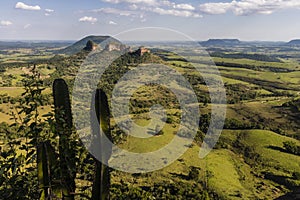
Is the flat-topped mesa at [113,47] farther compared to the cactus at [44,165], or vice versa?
the flat-topped mesa at [113,47]

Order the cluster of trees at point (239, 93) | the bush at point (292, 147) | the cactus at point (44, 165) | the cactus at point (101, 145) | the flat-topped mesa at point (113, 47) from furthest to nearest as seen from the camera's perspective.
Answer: the flat-topped mesa at point (113, 47) → the cluster of trees at point (239, 93) → the bush at point (292, 147) → the cactus at point (101, 145) → the cactus at point (44, 165)

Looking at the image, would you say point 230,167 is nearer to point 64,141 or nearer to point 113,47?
point 64,141

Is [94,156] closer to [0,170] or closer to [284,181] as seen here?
[0,170]

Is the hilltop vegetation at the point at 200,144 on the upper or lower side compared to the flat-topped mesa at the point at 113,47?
lower

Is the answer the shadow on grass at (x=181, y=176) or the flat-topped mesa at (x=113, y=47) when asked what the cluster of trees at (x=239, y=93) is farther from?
the shadow on grass at (x=181, y=176)

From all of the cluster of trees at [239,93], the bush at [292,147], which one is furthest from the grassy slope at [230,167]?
the cluster of trees at [239,93]

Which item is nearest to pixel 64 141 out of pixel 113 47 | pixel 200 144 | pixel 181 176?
pixel 181 176

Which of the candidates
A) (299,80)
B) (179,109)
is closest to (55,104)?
(179,109)
